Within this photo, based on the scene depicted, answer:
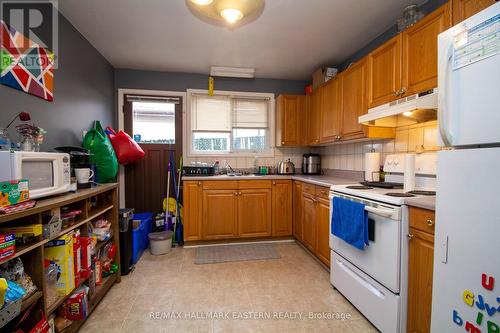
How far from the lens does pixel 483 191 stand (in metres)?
0.90

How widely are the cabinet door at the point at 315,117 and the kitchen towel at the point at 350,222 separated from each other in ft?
4.64

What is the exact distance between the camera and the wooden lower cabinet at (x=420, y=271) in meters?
1.25

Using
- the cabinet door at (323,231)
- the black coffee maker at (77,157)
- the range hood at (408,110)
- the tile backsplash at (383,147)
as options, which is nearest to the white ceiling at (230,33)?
the range hood at (408,110)

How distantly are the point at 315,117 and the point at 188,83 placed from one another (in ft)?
6.42

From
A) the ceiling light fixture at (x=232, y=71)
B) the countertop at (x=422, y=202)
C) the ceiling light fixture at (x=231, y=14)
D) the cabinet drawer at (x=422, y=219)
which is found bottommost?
the cabinet drawer at (x=422, y=219)

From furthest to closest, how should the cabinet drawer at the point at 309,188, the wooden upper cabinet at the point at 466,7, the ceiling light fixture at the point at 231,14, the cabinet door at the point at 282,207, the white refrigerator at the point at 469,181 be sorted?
the cabinet door at the point at 282,207, the cabinet drawer at the point at 309,188, the ceiling light fixture at the point at 231,14, the wooden upper cabinet at the point at 466,7, the white refrigerator at the point at 469,181

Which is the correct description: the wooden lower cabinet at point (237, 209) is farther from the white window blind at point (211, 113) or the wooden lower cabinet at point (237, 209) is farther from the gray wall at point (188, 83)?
the gray wall at point (188, 83)

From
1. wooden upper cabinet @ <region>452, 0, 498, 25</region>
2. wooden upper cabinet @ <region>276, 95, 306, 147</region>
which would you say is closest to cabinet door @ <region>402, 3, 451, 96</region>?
wooden upper cabinet @ <region>452, 0, 498, 25</region>

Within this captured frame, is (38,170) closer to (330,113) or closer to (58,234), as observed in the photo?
(58,234)

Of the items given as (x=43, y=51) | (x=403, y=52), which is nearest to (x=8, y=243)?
(x=43, y=51)

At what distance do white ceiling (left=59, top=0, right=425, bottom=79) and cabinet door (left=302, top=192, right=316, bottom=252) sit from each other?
178 centimetres

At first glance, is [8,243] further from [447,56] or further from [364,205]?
[447,56]

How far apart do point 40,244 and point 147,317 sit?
36.8 inches

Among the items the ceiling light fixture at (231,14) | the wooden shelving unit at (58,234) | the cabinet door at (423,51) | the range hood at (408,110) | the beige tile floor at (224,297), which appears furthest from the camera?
the ceiling light fixture at (231,14)
